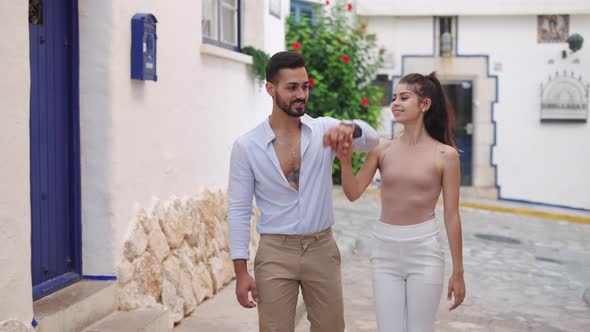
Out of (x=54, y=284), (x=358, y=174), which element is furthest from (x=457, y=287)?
(x=54, y=284)

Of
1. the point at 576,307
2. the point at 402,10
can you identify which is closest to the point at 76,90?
the point at 576,307

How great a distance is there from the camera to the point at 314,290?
363cm

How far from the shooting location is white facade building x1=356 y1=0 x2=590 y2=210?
15.7 metres

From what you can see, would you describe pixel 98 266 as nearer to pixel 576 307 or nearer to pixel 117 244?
pixel 117 244

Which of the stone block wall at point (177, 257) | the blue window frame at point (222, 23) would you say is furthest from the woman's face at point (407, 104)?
the blue window frame at point (222, 23)

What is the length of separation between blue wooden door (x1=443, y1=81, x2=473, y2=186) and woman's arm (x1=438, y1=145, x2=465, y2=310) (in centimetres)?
1260

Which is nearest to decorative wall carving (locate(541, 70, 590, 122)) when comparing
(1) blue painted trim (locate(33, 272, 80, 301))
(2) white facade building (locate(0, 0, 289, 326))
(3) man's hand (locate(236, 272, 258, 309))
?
(2) white facade building (locate(0, 0, 289, 326))

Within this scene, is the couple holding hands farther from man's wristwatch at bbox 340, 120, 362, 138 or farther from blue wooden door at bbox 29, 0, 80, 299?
blue wooden door at bbox 29, 0, 80, 299

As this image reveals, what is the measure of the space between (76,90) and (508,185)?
12491mm

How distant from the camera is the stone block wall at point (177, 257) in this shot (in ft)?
16.9

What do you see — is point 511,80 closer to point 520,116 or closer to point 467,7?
point 520,116

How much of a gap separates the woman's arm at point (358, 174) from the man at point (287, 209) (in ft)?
0.22

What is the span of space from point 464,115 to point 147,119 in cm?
1166

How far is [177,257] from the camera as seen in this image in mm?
5852
